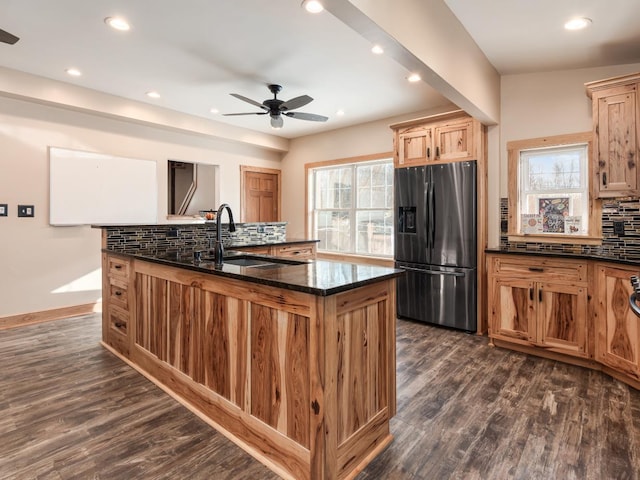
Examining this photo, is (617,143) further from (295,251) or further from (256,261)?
(295,251)

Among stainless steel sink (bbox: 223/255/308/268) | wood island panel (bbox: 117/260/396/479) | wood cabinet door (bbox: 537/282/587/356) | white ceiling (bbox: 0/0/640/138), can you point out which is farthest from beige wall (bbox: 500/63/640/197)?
wood island panel (bbox: 117/260/396/479)

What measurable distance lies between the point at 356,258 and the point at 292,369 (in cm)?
411

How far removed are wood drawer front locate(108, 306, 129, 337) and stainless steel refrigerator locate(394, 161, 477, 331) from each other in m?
2.93

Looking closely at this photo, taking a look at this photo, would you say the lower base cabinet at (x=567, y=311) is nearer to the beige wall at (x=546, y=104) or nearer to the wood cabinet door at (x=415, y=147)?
the beige wall at (x=546, y=104)

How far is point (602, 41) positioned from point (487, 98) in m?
0.93

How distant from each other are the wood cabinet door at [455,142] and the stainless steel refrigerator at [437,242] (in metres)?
0.12

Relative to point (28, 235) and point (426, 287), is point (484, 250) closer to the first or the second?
point (426, 287)

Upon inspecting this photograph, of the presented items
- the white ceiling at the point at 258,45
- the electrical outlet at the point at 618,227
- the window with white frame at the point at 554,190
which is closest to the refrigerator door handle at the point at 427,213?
the window with white frame at the point at 554,190

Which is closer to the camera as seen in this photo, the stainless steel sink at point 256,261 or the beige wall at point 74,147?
the stainless steel sink at point 256,261

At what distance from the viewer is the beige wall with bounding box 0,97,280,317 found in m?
4.01

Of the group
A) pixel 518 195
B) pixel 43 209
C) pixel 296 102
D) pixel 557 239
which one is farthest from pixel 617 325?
pixel 43 209

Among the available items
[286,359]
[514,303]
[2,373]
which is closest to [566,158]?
[514,303]

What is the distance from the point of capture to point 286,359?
5.68ft

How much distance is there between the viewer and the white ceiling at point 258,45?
2.61 meters
